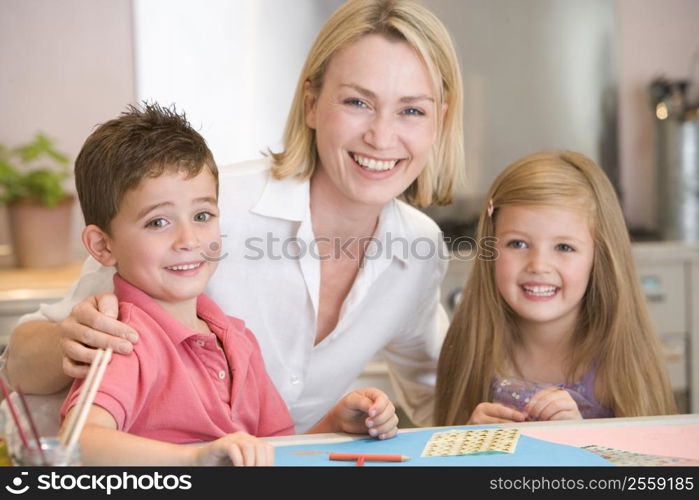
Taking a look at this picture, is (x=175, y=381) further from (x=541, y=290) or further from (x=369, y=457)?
(x=541, y=290)

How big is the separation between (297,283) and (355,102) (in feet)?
1.06

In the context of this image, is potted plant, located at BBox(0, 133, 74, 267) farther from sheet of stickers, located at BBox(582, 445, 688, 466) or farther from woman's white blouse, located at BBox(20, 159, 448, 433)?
sheet of stickers, located at BBox(582, 445, 688, 466)

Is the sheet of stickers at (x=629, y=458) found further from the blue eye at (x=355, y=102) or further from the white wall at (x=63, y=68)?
the white wall at (x=63, y=68)

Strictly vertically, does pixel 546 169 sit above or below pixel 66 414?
above

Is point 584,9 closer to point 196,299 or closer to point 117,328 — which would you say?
point 196,299

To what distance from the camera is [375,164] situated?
142 centimetres

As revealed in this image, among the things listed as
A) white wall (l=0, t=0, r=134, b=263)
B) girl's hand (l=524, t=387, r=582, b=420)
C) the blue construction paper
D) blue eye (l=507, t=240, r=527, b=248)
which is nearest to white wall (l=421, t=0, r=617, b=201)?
white wall (l=0, t=0, r=134, b=263)

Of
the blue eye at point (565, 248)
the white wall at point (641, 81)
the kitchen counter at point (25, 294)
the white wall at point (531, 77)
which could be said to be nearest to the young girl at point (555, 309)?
the blue eye at point (565, 248)

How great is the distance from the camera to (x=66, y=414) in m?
0.97

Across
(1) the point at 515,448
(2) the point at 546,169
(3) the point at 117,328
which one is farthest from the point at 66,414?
(2) the point at 546,169

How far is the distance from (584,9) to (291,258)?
1711mm

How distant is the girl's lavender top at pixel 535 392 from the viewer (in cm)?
139
